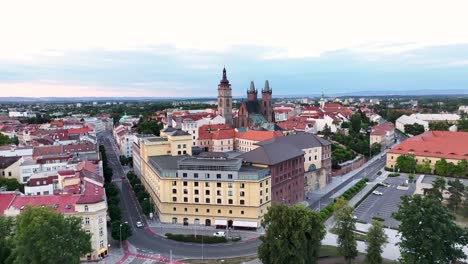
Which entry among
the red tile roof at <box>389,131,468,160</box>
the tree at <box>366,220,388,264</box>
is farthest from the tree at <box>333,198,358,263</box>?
the red tile roof at <box>389,131,468,160</box>

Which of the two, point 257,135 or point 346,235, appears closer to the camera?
point 346,235

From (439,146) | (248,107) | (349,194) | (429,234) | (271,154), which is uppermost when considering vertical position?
(248,107)

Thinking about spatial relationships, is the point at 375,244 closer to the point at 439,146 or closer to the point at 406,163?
the point at 406,163

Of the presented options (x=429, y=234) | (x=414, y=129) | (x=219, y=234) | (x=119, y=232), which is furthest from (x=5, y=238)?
(x=414, y=129)

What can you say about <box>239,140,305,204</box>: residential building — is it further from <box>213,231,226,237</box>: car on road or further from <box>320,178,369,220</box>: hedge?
<box>213,231,226,237</box>: car on road

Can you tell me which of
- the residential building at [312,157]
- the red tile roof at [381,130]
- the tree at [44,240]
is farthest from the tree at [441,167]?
the tree at [44,240]

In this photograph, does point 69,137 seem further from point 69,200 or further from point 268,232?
point 268,232

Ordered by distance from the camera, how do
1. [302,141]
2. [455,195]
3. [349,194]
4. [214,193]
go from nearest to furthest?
[214,193] < [455,195] < [349,194] < [302,141]
